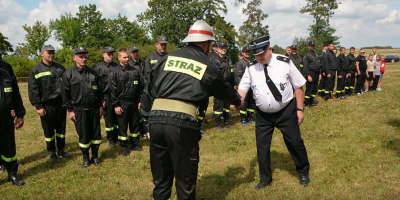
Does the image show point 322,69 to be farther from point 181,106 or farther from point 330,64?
point 181,106

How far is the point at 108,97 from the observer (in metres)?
7.22

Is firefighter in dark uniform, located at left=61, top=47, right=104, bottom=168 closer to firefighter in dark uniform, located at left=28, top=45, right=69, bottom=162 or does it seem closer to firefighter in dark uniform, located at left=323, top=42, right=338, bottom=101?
firefighter in dark uniform, located at left=28, top=45, right=69, bottom=162

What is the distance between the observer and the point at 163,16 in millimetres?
51969

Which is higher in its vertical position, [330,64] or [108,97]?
[330,64]

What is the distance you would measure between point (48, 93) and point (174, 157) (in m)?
4.44

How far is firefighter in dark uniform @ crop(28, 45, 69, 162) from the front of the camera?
6109 millimetres

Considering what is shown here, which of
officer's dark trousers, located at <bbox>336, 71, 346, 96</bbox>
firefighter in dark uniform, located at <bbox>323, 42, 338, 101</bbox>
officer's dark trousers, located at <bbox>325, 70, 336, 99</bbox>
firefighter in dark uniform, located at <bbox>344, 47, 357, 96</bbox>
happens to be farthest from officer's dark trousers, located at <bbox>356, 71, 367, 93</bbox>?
firefighter in dark uniform, located at <bbox>323, 42, 338, 101</bbox>

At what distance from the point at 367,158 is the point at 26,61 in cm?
4471

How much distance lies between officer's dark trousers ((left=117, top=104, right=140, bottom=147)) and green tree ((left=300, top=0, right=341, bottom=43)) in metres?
55.9

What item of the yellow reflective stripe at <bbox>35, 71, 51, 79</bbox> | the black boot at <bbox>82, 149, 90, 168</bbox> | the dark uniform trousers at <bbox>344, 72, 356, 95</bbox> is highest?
the yellow reflective stripe at <bbox>35, 71, 51, 79</bbox>

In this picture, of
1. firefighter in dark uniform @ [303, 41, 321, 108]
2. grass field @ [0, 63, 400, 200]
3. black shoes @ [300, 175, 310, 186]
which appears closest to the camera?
grass field @ [0, 63, 400, 200]

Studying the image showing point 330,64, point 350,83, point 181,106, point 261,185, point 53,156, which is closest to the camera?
point 181,106

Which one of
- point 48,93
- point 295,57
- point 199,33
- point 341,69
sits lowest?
point 48,93

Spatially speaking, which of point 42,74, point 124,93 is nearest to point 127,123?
point 124,93
